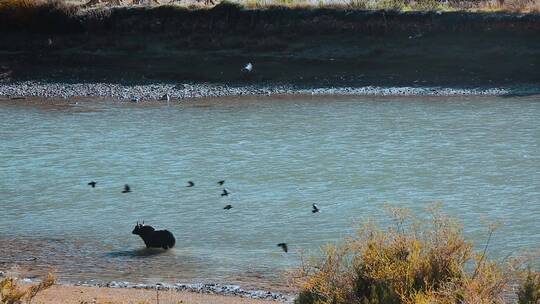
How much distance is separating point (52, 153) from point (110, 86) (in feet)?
29.3

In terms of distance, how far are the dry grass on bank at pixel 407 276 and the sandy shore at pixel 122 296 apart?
2.88 meters

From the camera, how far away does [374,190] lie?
18.0 metres

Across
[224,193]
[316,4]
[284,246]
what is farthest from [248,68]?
[284,246]

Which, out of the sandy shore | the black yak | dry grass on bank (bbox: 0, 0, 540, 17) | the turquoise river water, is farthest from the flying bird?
dry grass on bank (bbox: 0, 0, 540, 17)

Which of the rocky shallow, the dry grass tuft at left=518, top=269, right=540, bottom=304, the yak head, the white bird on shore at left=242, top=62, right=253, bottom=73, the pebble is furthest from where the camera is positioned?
the white bird on shore at left=242, top=62, right=253, bottom=73

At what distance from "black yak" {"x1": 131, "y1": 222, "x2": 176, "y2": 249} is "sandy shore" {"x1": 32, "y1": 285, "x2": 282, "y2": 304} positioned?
183cm

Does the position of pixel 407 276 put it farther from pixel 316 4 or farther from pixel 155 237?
pixel 316 4

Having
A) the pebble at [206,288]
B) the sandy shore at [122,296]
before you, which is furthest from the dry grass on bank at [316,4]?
the sandy shore at [122,296]

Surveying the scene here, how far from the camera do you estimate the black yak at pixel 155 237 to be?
1448 centimetres

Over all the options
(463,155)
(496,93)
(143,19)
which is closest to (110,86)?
(143,19)

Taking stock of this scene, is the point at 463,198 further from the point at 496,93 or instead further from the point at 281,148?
the point at 496,93

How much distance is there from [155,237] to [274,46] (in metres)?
17.7

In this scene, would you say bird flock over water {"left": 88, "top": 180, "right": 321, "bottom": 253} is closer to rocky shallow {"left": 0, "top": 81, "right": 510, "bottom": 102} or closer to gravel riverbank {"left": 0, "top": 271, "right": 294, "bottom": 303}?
gravel riverbank {"left": 0, "top": 271, "right": 294, "bottom": 303}

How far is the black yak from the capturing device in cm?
1448
